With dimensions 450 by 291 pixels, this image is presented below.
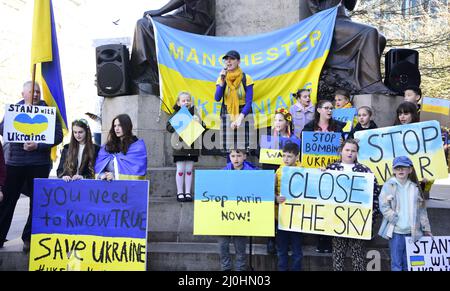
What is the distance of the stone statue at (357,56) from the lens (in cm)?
746

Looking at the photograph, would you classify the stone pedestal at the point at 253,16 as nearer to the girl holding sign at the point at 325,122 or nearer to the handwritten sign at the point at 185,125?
the handwritten sign at the point at 185,125

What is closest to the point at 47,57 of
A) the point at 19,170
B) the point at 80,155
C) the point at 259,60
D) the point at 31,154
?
the point at 31,154

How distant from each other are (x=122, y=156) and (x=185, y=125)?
1.11 m

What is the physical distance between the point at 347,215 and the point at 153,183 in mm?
2900

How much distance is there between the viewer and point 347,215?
4715 mm

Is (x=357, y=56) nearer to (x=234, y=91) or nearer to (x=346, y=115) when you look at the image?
(x=346, y=115)

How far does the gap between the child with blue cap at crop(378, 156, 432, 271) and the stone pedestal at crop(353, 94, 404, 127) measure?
268 centimetres

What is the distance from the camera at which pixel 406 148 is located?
524 cm

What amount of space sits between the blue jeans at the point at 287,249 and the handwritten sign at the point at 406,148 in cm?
128

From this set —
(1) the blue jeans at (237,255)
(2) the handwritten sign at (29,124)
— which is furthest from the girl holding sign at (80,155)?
(1) the blue jeans at (237,255)

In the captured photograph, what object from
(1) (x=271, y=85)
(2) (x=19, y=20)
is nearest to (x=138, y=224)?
(1) (x=271, y=85)

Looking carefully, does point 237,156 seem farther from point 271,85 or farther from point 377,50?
point 377,50

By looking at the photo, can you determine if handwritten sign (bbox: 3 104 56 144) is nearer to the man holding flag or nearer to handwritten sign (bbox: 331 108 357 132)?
the man holding flag
